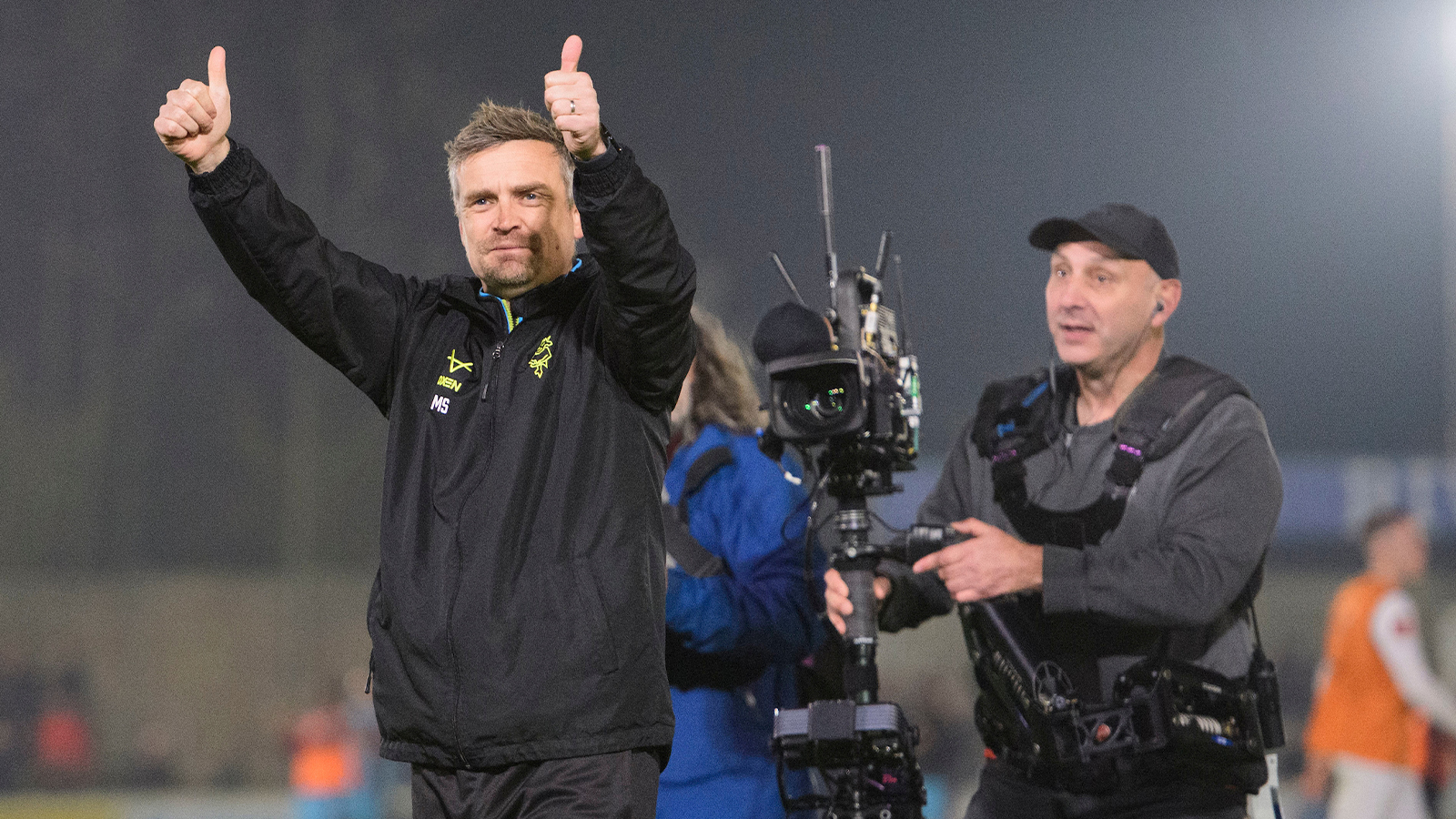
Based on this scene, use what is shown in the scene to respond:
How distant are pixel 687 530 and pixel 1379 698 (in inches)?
116

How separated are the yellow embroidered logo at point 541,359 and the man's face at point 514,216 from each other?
105 millimetres

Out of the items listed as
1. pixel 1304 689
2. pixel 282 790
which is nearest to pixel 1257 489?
pixel 1304 689

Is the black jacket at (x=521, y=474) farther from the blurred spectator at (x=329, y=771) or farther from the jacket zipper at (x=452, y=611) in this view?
the blurred spectator at (x=329, y=771)

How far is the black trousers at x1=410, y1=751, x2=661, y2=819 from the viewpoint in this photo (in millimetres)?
1473

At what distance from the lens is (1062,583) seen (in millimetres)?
2184

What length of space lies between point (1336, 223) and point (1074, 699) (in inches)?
180

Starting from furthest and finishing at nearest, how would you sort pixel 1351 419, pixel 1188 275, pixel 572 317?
pixel 1351 419, pixel 1188 275, pixel 572 317

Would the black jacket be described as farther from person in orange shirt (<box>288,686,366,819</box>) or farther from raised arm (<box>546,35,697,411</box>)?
person in orange shirt (<box>288,686,366,819</box>)

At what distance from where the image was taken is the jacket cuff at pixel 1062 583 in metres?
2.18

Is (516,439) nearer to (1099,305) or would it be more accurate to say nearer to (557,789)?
(557,789)

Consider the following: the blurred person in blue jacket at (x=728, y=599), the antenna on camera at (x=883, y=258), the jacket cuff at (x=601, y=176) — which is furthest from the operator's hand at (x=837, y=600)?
the jacket cuff at (x=601, y=176)

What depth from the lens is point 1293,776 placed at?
20.1 feet

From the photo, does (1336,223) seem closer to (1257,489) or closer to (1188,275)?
(1188,275)

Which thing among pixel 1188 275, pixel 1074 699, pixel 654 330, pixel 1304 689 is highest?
pixel 1188 275
